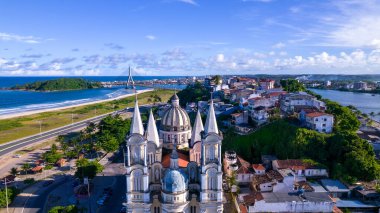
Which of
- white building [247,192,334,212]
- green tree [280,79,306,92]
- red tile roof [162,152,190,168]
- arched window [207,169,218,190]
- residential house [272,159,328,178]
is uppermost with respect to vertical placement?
green tree [280,79,306,92]

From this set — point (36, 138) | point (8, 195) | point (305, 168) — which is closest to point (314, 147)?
point (305, 168)

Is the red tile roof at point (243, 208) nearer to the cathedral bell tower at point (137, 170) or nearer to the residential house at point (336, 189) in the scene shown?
the cathedral bell tower at point (137, 170)

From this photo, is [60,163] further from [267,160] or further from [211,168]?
[267,160]

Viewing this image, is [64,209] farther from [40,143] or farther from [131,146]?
[40,143]

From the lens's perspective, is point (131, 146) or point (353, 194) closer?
point (131, 146)

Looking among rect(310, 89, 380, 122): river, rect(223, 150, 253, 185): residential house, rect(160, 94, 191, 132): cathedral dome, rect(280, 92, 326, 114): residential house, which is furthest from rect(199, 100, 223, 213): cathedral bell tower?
rect(310, 89, 380, 122): river

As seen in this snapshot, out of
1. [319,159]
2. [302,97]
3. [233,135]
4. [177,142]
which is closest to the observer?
[177,142]

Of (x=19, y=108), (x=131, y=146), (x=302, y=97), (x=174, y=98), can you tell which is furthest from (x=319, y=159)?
(x=19, y=108)

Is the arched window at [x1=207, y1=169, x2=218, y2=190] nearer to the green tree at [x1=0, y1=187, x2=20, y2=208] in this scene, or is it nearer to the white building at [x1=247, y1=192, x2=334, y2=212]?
the white building at [x1=247, y1=192, x2=334, y2=212]
